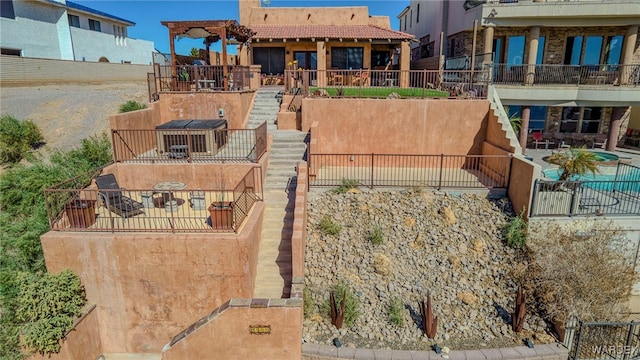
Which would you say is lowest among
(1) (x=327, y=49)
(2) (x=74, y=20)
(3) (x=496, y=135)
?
(3) (x=496, y=135)

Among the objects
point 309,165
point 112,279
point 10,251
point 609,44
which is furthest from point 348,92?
point 609,44

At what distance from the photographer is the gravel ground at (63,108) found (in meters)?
16.8

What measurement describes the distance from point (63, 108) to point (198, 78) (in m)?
8.51

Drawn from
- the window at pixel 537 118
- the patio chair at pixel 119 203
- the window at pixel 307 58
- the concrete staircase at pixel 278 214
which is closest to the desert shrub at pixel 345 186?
the concrete staircase at pixel 278 214

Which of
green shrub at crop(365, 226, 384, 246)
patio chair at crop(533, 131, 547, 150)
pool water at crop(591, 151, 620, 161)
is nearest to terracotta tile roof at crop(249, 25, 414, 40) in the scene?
patio chair at crop(533, 131, 547, 150)

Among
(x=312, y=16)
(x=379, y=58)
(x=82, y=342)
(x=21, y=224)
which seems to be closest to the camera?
(x=82, y=342)

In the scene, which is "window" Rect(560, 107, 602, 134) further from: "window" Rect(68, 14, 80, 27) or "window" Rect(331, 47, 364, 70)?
"window" Rect(68, 14, 80, 27)

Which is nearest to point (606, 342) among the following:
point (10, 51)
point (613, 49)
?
point (613, 49)

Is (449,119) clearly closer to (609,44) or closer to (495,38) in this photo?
(495,38)

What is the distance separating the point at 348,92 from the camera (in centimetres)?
1611

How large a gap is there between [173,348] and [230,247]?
Answer: 239 centimetres

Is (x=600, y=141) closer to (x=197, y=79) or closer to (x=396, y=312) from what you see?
(x=396, y=312)

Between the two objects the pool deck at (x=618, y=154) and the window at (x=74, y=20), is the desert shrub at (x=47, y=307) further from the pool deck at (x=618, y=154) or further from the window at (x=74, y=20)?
the window at (x=74, y=20)

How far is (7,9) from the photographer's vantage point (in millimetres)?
24328
